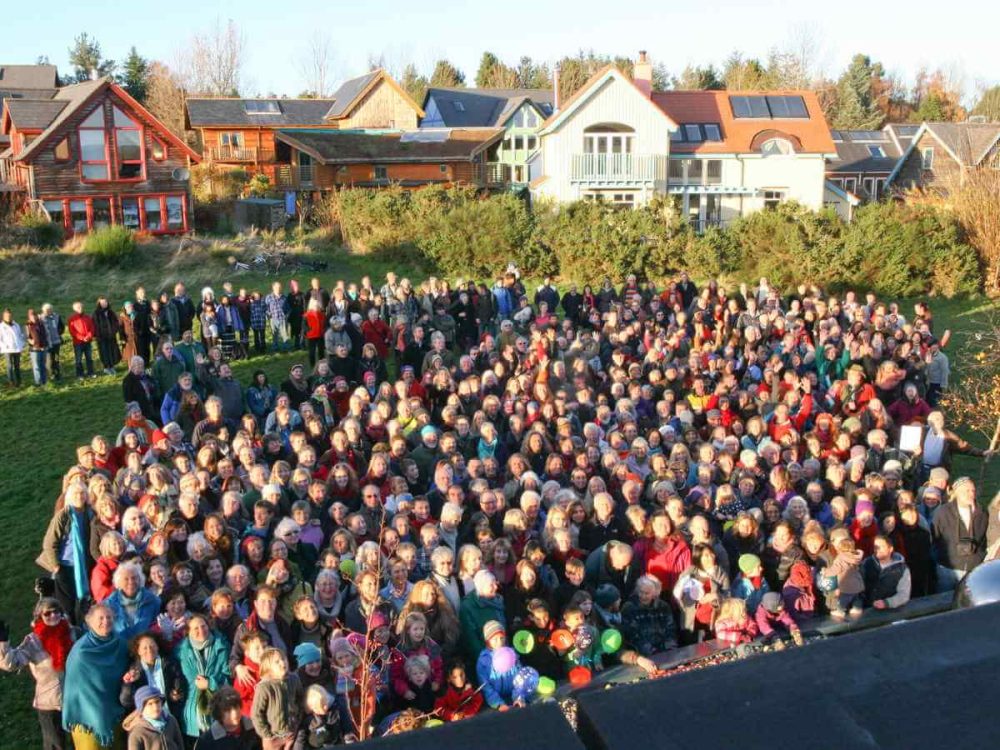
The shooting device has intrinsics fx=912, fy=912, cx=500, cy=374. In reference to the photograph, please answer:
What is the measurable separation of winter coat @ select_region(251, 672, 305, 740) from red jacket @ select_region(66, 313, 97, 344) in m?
11.2

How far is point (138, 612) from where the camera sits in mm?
6297

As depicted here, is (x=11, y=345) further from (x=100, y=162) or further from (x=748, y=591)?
(x=100, y=162)

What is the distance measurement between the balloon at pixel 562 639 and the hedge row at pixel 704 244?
1901 centimetres

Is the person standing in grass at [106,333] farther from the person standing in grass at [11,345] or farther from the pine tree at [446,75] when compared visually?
the pine tree at [446,75]

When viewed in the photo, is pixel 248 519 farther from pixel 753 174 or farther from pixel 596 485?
pixel 753 174

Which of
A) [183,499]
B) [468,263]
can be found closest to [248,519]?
[183,499]

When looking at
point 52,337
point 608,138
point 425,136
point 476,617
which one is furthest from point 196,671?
point 425,136

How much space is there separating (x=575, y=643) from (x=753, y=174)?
103ft

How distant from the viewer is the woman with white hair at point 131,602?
623cm

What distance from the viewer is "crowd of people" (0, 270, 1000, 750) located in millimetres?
5855

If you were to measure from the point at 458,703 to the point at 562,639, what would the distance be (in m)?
0.90

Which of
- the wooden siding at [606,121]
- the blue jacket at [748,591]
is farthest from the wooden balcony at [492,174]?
the blue jacket at [748,591]

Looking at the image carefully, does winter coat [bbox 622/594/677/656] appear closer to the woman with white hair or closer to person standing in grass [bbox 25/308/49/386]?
the woman with white hair

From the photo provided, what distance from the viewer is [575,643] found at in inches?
253
